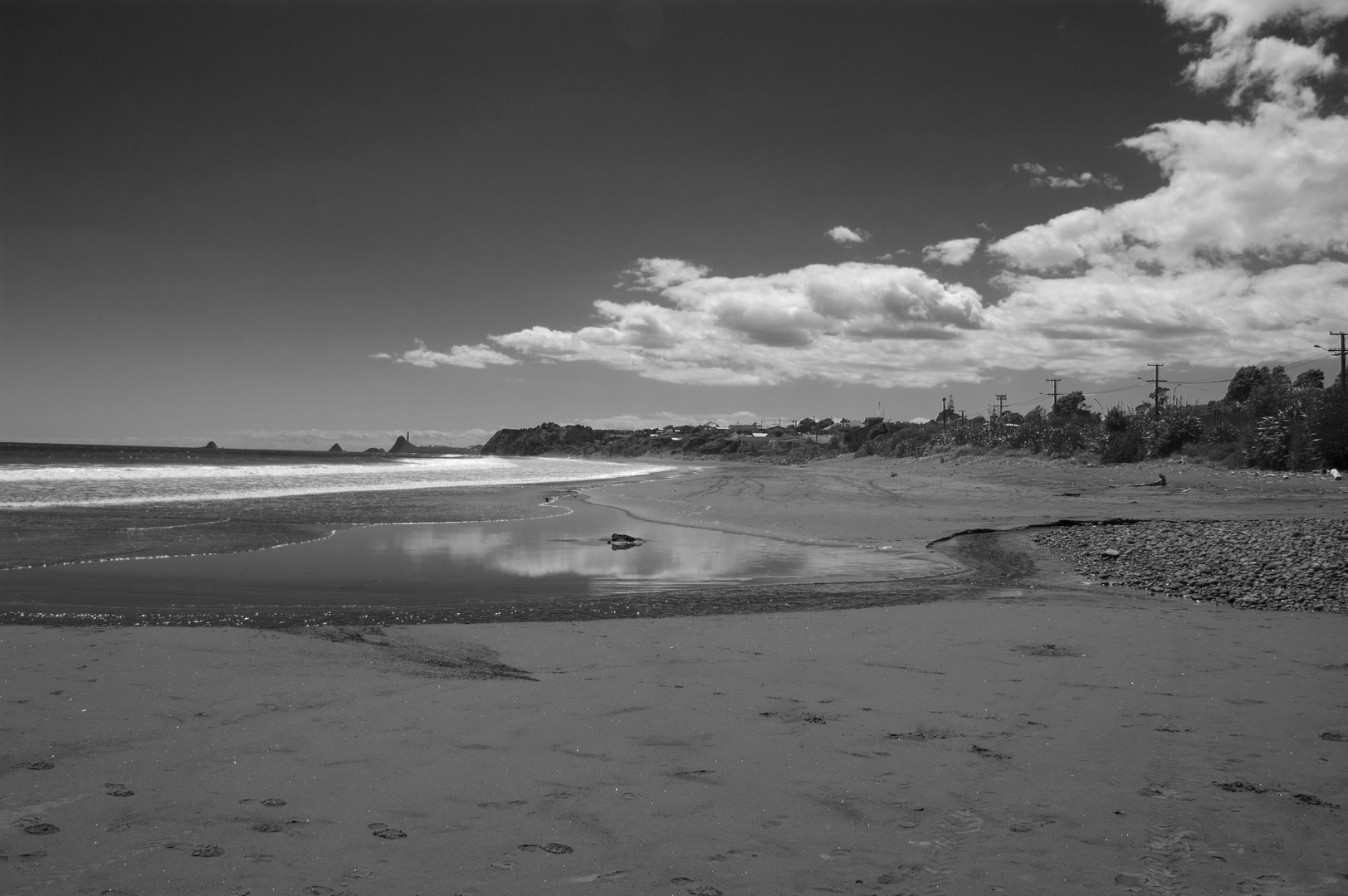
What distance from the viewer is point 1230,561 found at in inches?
392

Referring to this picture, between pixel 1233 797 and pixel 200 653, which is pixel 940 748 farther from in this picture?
pixel 200 653

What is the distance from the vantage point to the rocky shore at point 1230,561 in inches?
340

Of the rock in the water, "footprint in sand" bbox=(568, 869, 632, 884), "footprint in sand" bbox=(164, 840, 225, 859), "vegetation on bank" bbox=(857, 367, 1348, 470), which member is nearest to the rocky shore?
the rock in the water

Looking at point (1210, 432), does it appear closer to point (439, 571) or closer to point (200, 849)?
point (439, 571)

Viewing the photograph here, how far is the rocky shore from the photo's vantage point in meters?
8.62

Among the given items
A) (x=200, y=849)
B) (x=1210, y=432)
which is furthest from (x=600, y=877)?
(x=1210, y=432)

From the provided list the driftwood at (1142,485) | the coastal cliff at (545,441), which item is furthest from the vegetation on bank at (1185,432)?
the coastal cliff at (545,441)

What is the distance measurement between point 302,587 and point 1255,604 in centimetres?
1114

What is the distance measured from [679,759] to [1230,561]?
9.40 metres

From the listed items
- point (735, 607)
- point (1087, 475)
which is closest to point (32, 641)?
point (735, 607)

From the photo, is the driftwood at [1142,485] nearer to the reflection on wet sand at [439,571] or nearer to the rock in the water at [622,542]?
the reflection on wet sand at [439,571]

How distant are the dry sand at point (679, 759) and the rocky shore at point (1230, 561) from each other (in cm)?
136

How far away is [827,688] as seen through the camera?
17.6 ft

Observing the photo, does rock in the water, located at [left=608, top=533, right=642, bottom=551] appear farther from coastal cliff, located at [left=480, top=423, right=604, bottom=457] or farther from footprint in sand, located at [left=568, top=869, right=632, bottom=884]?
coastal cliff, located at [left=480, top=423, right=604, bottom=457]
